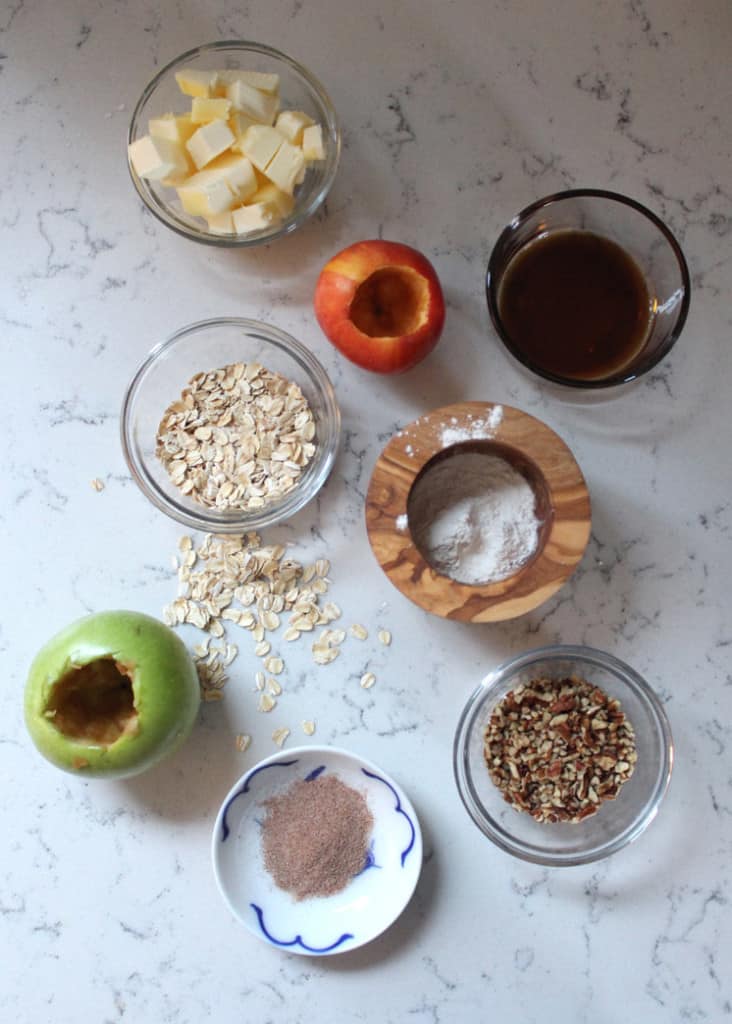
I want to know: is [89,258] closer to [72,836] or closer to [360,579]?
[360,579]

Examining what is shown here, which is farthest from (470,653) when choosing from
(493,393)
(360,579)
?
(493,393)

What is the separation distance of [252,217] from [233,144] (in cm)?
9

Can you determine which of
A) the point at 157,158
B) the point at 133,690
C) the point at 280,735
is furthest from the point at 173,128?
the point at 280,735

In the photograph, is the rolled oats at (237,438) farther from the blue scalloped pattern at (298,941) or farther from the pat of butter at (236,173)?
the blue scalloped pattern at (298,941)

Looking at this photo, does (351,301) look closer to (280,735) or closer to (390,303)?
(390,303)

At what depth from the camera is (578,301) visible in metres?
1.20

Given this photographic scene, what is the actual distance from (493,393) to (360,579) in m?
0.32

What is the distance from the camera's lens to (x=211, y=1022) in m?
1.22

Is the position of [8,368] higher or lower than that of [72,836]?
higher

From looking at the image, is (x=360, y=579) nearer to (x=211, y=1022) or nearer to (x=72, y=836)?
(x=72, y=836)

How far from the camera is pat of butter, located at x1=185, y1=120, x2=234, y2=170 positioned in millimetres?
1119

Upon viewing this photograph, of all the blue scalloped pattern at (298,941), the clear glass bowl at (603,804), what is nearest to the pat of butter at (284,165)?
the clear glass bowl at (603,804)

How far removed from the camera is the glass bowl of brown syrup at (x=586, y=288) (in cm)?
119

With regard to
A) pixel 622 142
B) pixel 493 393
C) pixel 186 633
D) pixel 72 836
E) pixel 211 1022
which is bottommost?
pixel 211 1022
